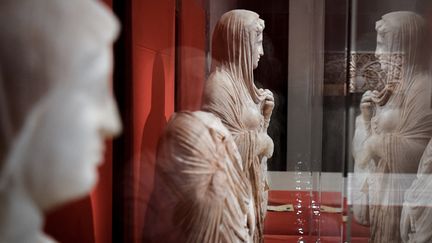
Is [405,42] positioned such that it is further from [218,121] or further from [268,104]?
[218,121]

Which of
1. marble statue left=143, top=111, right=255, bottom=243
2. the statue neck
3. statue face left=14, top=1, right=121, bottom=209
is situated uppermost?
statue face left=14, top=1, right=121, bottom=209

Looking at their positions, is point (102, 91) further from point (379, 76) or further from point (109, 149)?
point (379, 76)

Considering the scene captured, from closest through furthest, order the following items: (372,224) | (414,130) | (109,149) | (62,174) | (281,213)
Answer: (62,174)
(109,149)
(414,130)
(372,224)
(281,213)

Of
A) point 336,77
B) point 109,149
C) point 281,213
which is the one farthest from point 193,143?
point 336,77

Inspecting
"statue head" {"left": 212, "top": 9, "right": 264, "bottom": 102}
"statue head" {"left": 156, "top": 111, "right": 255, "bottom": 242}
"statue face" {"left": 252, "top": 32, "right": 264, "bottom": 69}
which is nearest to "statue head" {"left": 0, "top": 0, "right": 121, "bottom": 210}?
"statue head" {"left": 156, "top": 111, "right": 255, "bottom": 242}

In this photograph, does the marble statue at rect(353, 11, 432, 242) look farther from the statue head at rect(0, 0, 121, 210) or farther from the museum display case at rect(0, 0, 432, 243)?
the statue head at rect(0, 0, 121, 210)

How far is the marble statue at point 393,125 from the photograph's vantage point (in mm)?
2902

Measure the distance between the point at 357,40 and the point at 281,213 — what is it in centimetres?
100

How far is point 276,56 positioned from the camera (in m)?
3.18

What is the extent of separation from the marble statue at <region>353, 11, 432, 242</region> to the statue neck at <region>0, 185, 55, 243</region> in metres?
2.27

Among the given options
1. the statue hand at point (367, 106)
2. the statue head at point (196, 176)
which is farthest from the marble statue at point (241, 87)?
the statue hand at point (367, 106)

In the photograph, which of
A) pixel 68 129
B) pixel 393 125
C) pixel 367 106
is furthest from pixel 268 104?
pixel 68 129

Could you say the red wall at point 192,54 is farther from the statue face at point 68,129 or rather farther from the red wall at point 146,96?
the statue face at point 68,129

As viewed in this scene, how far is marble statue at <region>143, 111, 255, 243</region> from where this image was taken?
218 cm
